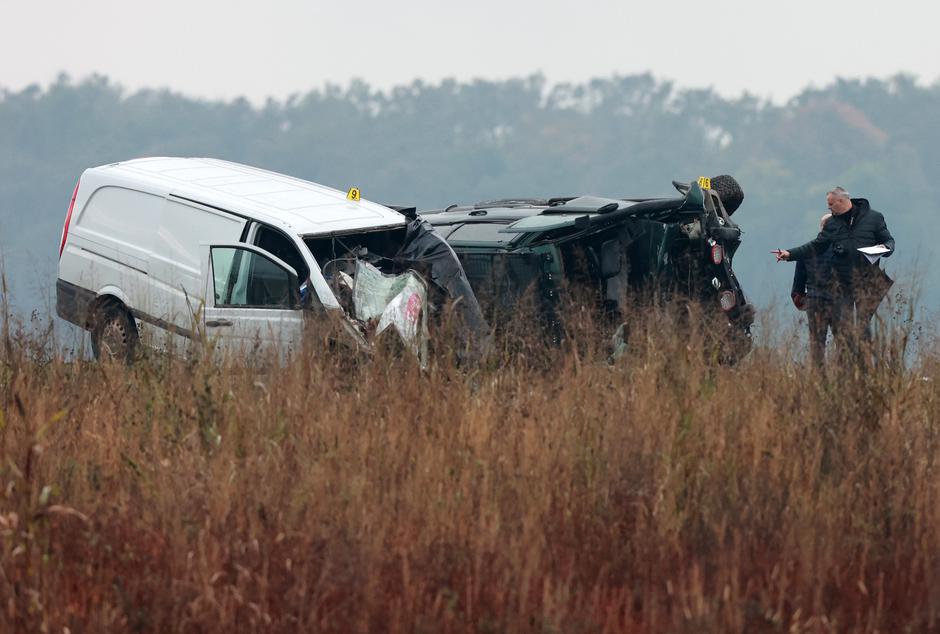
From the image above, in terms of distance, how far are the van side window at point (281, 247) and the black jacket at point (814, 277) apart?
4174 mm

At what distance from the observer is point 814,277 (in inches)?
502

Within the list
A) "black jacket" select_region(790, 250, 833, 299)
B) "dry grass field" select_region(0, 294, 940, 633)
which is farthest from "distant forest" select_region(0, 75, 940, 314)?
"dry grass field" select_region(0, 294, 940, 633)

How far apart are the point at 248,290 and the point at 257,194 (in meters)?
1.11

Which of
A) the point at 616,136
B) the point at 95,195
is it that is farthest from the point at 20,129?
the point at 95,195

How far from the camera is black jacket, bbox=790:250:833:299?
12.6m

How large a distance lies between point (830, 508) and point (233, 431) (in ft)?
9.15

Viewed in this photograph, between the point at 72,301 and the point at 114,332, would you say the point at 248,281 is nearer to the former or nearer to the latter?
the point at 114,332

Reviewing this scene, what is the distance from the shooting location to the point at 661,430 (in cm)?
726

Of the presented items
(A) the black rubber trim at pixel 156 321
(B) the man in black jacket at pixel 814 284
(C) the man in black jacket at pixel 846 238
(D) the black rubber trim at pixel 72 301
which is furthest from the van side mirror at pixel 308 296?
(C) the man in black jacket at pixel 846 238

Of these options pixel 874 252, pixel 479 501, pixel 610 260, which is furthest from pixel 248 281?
pixel 479 501

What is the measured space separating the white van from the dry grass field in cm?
317

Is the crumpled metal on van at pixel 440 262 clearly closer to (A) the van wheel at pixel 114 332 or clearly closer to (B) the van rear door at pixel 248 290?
(B) the van rear door at pixel 248 290

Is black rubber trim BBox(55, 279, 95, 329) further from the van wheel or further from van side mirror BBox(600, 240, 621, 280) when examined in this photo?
van side mirror BBox(600, 240, 621, 280)

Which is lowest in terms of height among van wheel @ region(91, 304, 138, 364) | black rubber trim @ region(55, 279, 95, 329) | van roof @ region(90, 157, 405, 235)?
van wheel @ region(91, 304, 138, 364)
